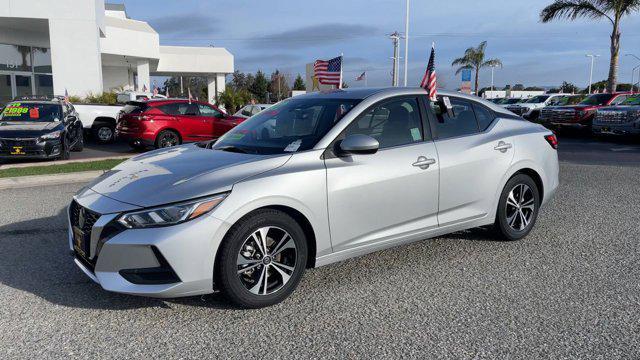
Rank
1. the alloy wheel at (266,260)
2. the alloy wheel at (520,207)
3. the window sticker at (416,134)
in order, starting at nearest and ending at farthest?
the alloy wheel at (266,260) < the window sticker at (416,134) < the alloy wheel at (520,207)

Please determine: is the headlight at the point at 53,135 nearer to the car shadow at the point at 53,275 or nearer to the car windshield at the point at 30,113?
the car windshield at the point at 30,113

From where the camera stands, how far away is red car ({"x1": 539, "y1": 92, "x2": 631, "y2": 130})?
64.4 ft

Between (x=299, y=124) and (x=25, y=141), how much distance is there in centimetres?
980

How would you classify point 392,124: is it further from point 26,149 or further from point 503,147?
point 26,149

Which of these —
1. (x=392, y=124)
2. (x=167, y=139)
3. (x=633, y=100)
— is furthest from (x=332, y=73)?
(x=392, y=124)

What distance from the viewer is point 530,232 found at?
5.94 meters

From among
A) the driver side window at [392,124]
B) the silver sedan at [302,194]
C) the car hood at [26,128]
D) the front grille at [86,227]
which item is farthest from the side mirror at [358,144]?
the car hood at [26,128]

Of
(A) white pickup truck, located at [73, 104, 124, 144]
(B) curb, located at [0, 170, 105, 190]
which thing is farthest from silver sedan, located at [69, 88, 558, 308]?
(A) white pickup truck, located at [73, 104, 124, 144]

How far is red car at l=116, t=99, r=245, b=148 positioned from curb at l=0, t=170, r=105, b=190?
463 centimetres

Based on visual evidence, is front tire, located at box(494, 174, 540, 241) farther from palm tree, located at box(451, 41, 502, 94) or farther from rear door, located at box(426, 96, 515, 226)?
palm tree, located at box(451, 41, 502, 94)

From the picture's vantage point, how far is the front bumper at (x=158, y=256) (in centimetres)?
344

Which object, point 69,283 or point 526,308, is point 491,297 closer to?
point 526,308

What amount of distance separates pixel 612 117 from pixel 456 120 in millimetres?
15362

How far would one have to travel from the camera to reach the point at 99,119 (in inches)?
709
